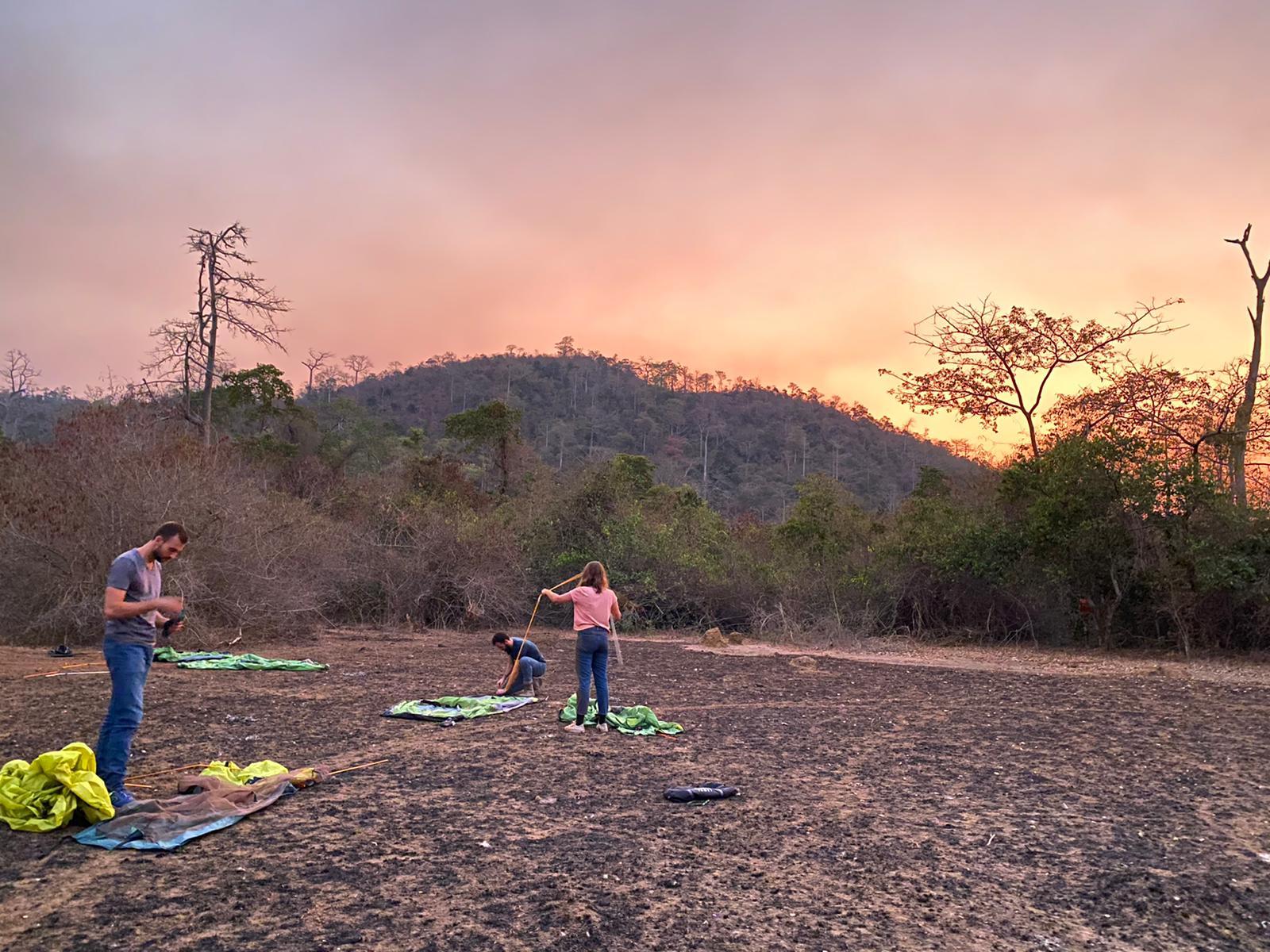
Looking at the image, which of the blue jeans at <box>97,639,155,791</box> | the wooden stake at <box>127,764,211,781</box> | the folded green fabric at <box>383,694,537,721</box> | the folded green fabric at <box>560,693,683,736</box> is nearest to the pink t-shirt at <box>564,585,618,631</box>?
the folded green fabric at <box>560,693,683,736</box>

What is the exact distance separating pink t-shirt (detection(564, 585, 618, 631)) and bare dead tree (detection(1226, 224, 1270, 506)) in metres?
12.7

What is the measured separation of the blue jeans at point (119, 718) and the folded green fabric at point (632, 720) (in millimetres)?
4032

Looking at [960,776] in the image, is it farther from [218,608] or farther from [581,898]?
[218,608]

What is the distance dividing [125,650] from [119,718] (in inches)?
15.8

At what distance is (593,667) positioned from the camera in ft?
26.9

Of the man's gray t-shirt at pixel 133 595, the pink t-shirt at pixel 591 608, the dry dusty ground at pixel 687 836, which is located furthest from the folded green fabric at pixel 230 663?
the man's gray t-shirt at pixel 133 595

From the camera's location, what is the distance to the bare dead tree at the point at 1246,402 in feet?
52.0

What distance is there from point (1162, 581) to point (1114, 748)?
8720mm

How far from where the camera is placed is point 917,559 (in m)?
18.8

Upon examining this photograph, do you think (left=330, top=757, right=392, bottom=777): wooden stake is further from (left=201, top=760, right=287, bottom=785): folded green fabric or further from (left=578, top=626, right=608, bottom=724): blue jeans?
(left=578, top=626, right=608, bottom=724): blue jeans

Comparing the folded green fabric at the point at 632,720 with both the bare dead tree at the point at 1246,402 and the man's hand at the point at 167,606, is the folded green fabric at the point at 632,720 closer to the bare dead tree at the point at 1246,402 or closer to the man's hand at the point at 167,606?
the man's hand at the point at 167,606

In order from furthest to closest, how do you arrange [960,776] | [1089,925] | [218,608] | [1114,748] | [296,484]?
[296,484]
[218,608]
[1114,748]
[960,776]
[1089,925]

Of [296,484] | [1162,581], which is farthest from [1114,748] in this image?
[296,484]

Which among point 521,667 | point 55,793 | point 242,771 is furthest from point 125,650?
point 521,667
